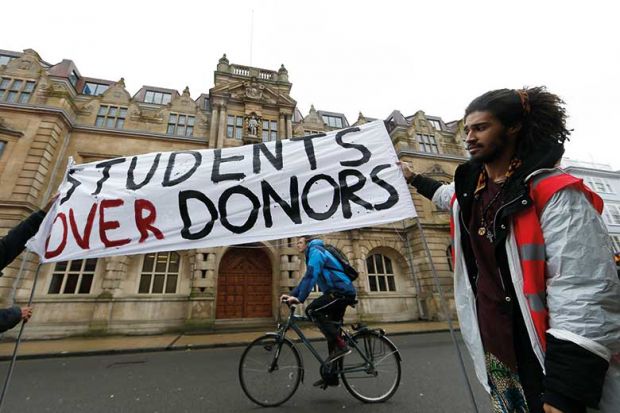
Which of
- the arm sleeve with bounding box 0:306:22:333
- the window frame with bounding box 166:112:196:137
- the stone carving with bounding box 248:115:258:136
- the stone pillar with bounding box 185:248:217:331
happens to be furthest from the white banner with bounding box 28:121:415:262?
the window frame with bounding box 166:112:196:137

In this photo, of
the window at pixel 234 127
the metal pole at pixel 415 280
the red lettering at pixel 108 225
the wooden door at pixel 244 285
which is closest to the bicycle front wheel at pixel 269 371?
the red lettering at pixel 108 225

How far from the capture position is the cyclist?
Result: 3344 mm

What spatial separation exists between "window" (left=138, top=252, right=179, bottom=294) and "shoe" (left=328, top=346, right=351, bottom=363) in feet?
33.7

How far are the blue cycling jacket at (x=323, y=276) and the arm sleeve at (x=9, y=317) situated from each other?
2772 millimetres

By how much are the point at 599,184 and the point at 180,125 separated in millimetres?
44033

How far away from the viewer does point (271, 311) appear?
11.8m

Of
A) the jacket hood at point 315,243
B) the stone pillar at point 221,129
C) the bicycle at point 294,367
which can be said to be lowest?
the bicycle at point 294,367

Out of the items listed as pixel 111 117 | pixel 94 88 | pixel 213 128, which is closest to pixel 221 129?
pixel 213 128

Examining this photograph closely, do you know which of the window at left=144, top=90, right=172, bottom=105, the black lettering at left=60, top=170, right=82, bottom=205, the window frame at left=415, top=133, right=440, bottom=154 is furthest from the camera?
the window frame at left=415, top=133, right=440, bottom=154

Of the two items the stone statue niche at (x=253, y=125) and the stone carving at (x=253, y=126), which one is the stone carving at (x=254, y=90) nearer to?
the stone statue niche at (x=253, y=125)

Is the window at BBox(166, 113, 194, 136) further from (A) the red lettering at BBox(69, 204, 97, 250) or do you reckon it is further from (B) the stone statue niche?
(A) the red lettering at BBox(69, 204, 97, 250)

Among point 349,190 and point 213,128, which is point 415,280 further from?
point 213,128

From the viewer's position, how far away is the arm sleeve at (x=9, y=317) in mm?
2348

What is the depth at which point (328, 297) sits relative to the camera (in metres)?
3.46
